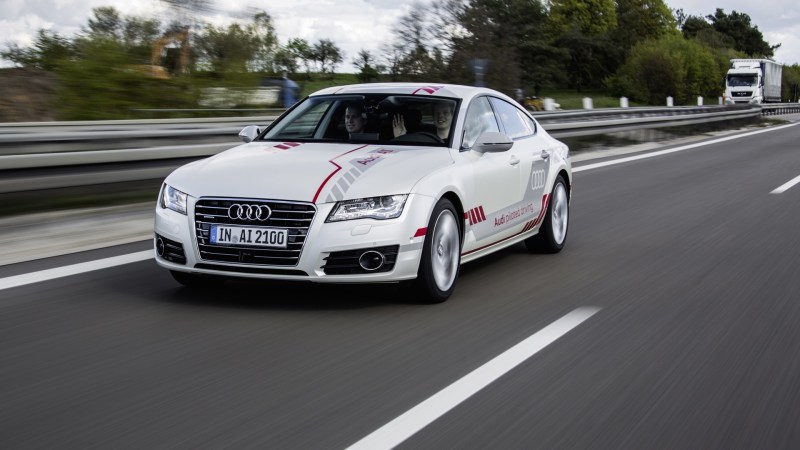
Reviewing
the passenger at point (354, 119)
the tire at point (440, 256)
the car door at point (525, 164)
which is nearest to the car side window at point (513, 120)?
the car door at point (525, 164)

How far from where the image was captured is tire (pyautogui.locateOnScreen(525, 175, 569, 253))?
898 cm

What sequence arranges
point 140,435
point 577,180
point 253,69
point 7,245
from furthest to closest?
point 253,69, point 577,180, point 7,245, point 140,435

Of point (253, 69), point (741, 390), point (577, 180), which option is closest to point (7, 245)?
point (741, 390)

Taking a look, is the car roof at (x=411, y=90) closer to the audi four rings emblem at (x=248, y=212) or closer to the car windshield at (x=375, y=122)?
the car windshield at (x=375, y=122)

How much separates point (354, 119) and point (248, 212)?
1.64 m

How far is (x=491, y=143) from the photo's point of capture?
24.4ft

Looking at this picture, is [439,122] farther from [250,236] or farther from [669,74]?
[669,74]

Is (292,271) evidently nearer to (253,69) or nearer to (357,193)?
(357,193)

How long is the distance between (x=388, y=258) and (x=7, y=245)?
3746mm

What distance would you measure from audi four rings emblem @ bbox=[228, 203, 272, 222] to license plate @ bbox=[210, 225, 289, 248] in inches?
2.5

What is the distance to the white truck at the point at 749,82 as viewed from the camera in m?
72.4

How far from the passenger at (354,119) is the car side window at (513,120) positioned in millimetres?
1208

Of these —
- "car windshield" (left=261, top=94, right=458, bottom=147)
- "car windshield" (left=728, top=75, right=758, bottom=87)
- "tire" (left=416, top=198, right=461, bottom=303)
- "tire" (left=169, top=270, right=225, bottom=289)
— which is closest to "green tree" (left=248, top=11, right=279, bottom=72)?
"car windshield" (left=261, top=94, right=458, bottom=147)

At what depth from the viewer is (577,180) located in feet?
53.4
